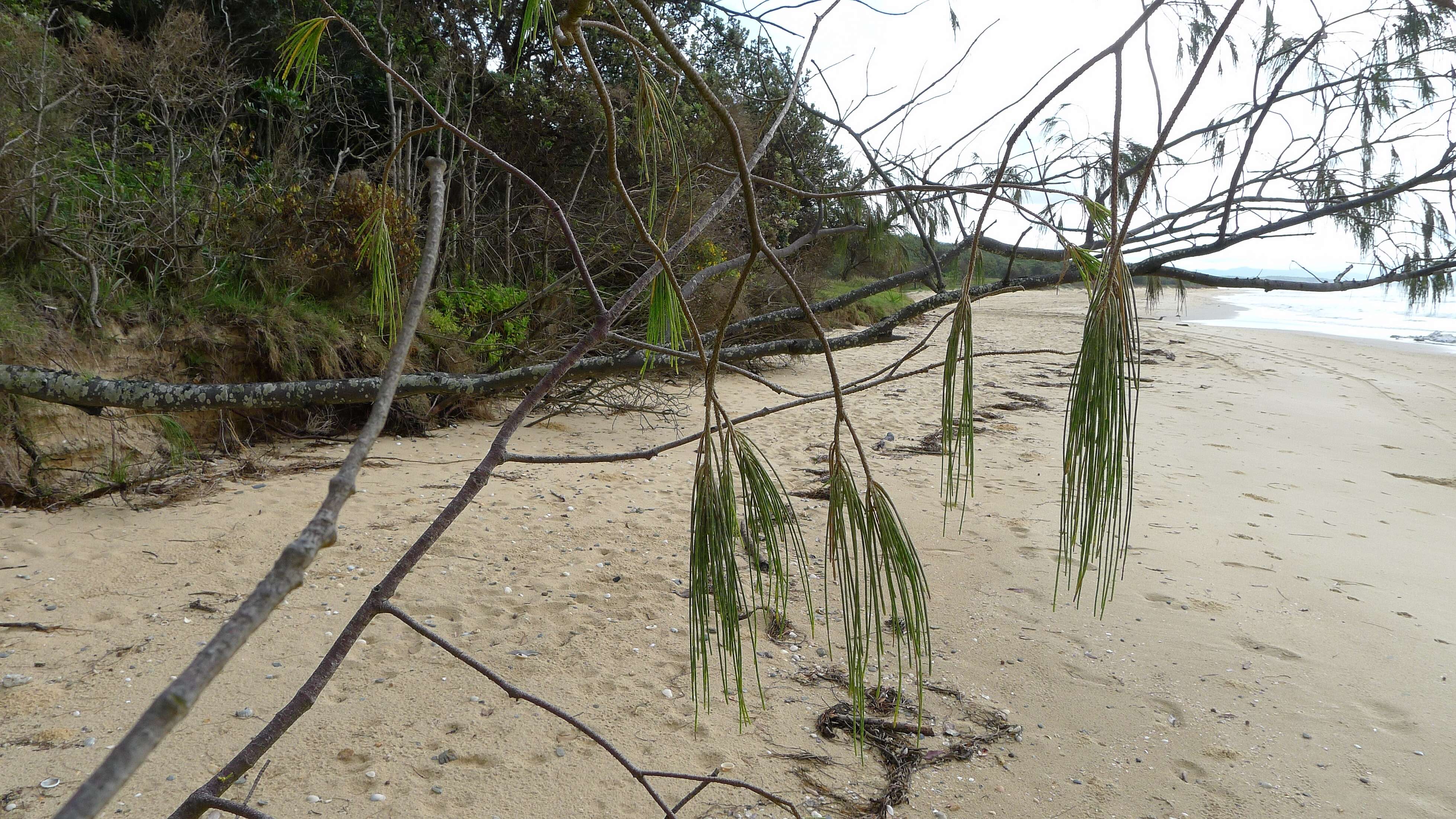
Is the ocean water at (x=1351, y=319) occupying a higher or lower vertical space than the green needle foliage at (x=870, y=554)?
lower

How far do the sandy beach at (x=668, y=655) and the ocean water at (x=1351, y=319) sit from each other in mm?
12747

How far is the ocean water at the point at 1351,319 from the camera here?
2009 centimetres

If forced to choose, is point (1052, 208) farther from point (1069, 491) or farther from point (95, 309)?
point (95, 309)

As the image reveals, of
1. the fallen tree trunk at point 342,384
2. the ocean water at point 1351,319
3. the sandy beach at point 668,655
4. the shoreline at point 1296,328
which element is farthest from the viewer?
the ocean water at point 1351,319

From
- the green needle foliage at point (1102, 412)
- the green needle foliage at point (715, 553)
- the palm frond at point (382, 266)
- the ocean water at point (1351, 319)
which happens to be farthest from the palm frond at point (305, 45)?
the ocean water at point (1351, 319)

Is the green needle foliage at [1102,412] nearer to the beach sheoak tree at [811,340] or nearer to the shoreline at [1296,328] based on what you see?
the beach sheoak tree at [811,340]

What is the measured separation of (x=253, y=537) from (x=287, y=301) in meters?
2.28

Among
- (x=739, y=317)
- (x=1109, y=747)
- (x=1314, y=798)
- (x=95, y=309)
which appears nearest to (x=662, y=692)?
(x=1109, y=747)

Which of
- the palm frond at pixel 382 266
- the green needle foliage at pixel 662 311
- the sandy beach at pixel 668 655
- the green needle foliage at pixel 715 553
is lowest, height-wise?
the sandy beach at pixel 668 655

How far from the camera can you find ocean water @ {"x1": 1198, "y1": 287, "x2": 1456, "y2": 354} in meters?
20.1

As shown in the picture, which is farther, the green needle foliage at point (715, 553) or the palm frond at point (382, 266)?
the palm frond at point (382, 266)

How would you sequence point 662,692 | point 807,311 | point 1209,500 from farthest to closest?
point 1209,500, point 662,692, point 807,311

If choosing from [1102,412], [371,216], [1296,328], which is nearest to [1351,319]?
[1296,328]

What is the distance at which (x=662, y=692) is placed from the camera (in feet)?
8.99
